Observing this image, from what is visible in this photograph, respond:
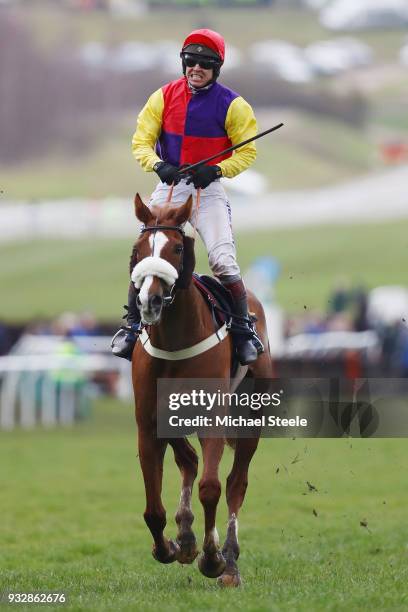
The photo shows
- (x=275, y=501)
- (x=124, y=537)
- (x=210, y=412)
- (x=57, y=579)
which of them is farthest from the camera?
(x=275, y=501)

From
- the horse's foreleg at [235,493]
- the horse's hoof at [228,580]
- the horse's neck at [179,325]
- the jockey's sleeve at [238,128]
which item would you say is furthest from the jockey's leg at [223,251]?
the horse's hoof at [228,580]

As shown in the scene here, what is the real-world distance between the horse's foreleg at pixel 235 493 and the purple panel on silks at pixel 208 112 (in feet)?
6.40

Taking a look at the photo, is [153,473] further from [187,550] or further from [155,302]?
[155,302]

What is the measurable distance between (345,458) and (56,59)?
19022 millimetres

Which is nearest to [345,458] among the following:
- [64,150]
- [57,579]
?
[57,579]

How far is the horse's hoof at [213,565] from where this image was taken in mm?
7879

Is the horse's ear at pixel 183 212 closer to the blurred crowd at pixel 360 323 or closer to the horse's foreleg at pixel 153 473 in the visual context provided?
the horse's foreleg at pixel 153 473

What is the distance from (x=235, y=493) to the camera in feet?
28.6

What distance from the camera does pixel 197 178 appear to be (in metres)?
7.92

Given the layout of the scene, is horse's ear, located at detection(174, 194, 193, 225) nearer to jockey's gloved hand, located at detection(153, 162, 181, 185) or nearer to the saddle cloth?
jockey's gloved hand, located at detection(153, 162, 181, 185)

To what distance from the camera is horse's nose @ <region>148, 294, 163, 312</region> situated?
7.07 m

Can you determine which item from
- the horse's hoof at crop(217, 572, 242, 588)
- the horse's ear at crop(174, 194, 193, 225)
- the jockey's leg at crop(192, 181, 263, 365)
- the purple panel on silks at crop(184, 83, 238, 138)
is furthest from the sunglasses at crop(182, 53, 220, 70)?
the horse's hoof at crop(217, 572, 242, 588)

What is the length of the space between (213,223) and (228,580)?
6.49ft

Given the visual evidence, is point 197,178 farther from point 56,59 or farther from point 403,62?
point 403,62
